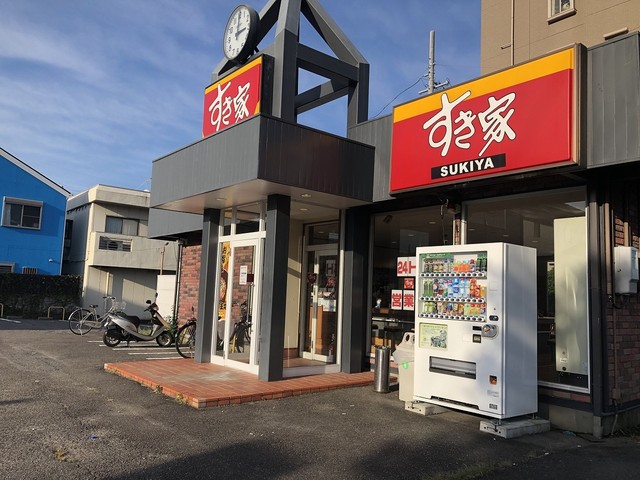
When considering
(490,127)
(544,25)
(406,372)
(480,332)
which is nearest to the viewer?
(480,332)

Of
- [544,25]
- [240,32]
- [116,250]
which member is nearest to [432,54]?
[544,25]

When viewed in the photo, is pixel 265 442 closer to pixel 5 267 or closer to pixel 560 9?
pixel 560 9

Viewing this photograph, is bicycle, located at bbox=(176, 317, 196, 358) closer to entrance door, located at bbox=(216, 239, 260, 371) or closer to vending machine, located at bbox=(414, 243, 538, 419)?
entrance door, located at bbox=(216, 239, 260, 371)

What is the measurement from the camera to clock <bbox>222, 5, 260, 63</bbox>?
9.63 m

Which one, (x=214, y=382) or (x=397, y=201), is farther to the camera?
(x=397, y=201)

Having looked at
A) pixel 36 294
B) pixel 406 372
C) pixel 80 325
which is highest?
pixel 36 294

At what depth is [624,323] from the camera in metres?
6.62

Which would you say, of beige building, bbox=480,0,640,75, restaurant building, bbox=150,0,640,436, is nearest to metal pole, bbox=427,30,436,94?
beige building, bbox=480,0,640,75

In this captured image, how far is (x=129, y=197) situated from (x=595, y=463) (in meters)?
29.5

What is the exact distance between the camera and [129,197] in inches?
1217

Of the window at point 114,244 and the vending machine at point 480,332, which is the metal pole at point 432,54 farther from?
the window at point 114,244

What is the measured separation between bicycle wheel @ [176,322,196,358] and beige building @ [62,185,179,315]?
17314 mm

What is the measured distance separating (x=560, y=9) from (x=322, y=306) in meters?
13.6

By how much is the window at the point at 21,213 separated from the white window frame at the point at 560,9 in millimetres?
25545
